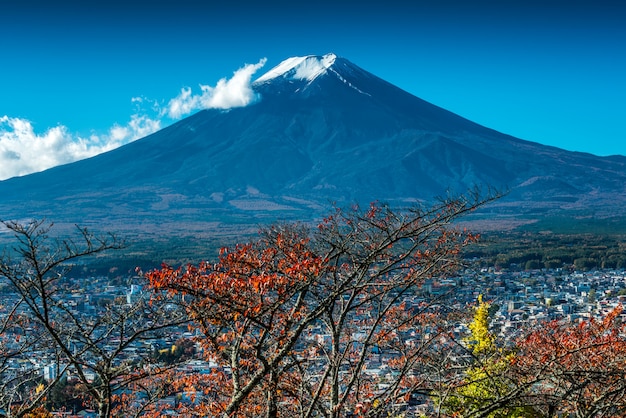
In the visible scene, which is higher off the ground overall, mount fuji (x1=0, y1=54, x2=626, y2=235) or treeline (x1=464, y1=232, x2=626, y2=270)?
mount fuji (x1=0, y1=54, x2=626, y2=235)

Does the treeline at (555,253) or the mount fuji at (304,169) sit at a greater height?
the mount fuji at (304,169)

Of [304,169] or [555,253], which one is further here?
[304,169]

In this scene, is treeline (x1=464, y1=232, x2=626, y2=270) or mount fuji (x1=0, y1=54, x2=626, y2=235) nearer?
treeline (x1=464, y1=232, x2=626, y2=270)

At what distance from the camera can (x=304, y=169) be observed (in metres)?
160

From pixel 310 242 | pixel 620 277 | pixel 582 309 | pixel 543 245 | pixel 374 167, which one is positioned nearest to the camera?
pixel 310 242

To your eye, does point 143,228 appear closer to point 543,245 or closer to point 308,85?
point 543,245

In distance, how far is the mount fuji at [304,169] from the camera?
119m

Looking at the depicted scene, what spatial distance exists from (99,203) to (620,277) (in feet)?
315

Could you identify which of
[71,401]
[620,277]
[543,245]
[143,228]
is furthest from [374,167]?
[71,401]

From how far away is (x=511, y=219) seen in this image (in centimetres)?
10925

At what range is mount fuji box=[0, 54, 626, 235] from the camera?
119 m

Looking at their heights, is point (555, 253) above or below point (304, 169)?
below

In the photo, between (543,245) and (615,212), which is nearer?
(543,245)

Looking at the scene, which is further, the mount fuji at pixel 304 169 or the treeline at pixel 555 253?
the mount fuji at pixel 304 169
